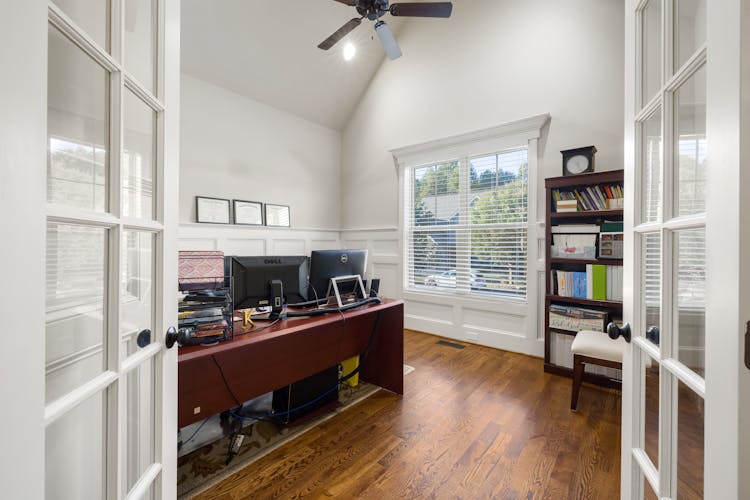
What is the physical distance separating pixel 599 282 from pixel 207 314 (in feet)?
9.52

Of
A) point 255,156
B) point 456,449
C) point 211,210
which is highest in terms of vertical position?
point 255,156

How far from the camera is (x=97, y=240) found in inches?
26.0

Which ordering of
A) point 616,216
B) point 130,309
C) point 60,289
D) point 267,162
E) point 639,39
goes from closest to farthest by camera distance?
point 60,289
point 130,309
point 639,39
point 616,216
point 267,162

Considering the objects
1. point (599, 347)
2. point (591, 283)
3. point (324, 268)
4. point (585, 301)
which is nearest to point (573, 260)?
point (591, 283)

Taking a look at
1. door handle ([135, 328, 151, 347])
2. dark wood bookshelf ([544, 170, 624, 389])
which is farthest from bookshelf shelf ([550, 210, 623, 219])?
door handle ([135, 328, 151, 347])

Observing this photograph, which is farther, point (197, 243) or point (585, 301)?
point (197, 243)

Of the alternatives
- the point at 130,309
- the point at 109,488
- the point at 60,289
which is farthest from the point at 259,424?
the point at 60,289

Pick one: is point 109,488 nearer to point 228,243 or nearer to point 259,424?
point 259,424

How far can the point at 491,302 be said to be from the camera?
339cm

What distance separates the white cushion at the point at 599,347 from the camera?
2.03 metres

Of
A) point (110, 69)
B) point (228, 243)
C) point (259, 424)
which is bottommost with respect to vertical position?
point (259, 424)

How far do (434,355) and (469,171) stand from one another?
2.16m
